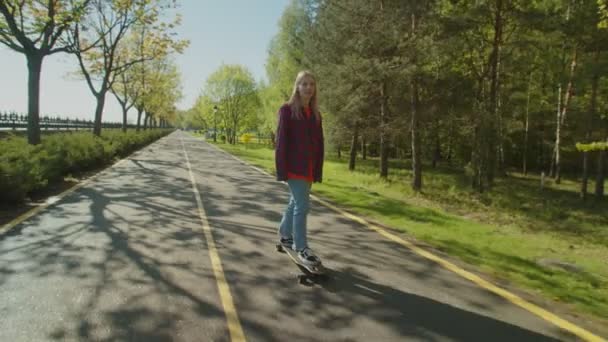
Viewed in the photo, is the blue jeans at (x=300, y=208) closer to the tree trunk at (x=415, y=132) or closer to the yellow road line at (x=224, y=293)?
the yellow road line at (x=224, y=293)

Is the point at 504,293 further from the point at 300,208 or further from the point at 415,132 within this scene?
the point at 415,132

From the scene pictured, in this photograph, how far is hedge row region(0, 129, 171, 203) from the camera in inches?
305

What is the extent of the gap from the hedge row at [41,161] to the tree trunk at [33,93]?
1.39 m

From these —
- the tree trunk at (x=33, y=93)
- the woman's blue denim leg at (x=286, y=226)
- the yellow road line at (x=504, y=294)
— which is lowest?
the yellow road line at (x=504, y=294)

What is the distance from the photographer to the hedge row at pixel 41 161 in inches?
305

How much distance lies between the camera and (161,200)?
9.25 m

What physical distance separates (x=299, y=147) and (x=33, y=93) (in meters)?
14.6

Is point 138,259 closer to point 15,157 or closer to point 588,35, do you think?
point 15,157

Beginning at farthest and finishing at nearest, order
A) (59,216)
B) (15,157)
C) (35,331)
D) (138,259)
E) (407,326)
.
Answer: (15,157)
(59,216)
(138,259)
(407,326)
(35,331)

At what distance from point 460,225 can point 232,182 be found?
775 cm

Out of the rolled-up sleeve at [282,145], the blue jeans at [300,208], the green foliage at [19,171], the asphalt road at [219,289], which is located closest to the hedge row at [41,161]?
the green foliage at [19,171]

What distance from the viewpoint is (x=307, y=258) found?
15.3 ft

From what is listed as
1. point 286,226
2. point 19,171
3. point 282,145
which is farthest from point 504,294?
point 19,171

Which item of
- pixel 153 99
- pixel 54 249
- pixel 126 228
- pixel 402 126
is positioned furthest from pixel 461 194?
pixel 153 99
